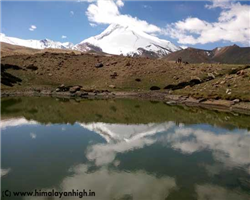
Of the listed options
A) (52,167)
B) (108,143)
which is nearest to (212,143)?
(108,143)

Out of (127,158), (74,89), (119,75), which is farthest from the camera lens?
(119,75)

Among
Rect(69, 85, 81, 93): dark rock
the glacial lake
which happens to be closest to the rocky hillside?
Rect(69, 85, 81, 93): dark rock

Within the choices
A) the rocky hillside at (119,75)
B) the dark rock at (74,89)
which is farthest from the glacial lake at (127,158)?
the dark rock at (74,89)

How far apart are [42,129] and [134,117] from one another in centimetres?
2734

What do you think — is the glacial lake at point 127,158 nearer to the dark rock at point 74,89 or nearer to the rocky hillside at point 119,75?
the rocky hillside at point 119,75

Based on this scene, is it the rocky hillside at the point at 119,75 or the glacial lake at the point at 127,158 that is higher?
the rocky hillside at the point at 119,75

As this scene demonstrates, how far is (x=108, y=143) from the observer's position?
42.4 metres

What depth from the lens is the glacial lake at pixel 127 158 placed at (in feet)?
82.1

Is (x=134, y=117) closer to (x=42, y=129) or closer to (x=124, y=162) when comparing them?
(x=42, y=129)

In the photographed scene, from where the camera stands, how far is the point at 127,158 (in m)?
34.7

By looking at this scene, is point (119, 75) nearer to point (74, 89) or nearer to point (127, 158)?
point (74, 89)

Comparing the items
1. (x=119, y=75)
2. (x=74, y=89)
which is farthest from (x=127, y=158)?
(x=119, y=75)

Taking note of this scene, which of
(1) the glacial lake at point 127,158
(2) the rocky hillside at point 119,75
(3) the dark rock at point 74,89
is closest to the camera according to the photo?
(1) the glacial lake at point 127,158

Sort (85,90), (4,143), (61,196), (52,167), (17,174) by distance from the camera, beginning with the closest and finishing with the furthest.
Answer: (61,196) → (17,174) → (52,167) → (4,143) → (85,90)
